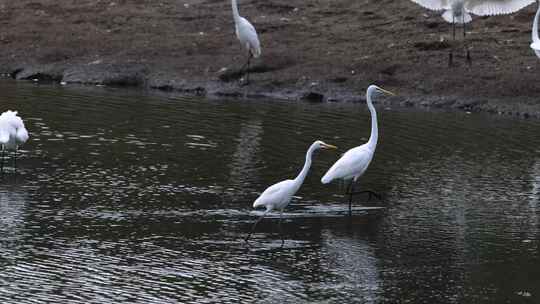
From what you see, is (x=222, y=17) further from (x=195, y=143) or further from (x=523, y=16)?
(x=195, y=143)

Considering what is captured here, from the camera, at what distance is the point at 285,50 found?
23.9 m

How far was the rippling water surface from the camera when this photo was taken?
9062 millimetres

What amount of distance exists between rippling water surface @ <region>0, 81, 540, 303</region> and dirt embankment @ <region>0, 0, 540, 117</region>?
9.51ft

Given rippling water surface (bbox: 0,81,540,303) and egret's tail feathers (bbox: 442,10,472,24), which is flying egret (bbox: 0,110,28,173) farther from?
egret's tail feathers (bbox: 442,10,472,24)

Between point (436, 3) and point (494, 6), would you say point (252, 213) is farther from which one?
point (436, 3)

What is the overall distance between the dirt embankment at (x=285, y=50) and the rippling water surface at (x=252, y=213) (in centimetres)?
290

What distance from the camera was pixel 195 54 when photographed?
2414 cm

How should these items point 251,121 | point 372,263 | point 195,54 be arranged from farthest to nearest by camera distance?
point 195,54
point 251,121
point 372,263

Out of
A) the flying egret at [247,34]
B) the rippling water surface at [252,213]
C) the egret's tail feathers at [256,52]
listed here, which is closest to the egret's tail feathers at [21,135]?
the rippling water surface at [252,213]

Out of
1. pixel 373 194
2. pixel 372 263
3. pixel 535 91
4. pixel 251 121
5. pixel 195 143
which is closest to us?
pixel 372 263

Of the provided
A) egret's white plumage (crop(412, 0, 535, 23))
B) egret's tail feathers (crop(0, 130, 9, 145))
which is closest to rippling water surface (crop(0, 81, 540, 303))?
egret's tail feathers (crop(0, 130, 9, 145))

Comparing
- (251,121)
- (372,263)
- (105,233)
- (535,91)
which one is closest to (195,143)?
(251,121)

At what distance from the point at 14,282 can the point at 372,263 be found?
3.19 metres

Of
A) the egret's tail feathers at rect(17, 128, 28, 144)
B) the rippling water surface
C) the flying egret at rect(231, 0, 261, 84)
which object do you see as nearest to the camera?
the rippling water surface
